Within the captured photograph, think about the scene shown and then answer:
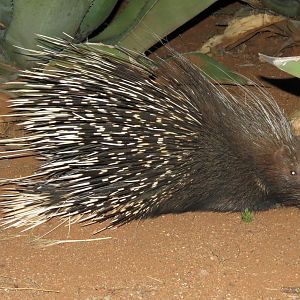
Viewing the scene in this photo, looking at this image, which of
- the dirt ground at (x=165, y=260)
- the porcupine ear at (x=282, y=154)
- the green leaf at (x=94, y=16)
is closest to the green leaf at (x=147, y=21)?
the green leaf at (x=94, y=16)

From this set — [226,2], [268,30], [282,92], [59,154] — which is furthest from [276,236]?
[226,2]

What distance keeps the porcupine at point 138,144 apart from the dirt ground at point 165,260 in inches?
2.9

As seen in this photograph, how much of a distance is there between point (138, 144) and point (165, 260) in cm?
45

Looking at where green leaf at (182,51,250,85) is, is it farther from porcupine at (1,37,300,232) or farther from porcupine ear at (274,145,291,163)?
porcupine ear at (274,145,291,163)

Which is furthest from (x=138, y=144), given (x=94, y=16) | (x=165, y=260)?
(x=94, y=16)

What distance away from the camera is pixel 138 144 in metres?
2.65

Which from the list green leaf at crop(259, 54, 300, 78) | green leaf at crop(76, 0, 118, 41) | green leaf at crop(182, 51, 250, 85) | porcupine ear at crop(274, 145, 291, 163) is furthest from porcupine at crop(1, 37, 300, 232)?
green leaf at crop(259, 54, 300, 78)

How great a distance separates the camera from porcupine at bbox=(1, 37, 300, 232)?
104 inches

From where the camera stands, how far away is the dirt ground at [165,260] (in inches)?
97.0

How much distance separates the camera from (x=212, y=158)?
2.89 metres

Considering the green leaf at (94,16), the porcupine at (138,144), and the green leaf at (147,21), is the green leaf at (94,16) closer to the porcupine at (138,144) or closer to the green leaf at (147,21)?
the green leaf at (147,21)

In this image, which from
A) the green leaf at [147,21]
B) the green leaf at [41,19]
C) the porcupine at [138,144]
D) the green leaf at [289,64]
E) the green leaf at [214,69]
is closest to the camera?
the green leaf at [289,64]

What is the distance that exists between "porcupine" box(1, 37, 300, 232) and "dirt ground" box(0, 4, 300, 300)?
73 mm

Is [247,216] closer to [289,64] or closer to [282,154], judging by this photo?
[282,154]
